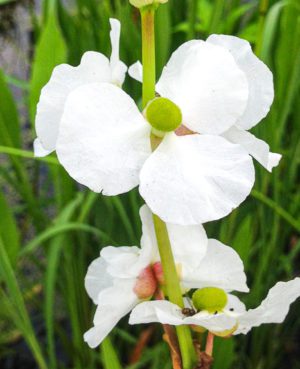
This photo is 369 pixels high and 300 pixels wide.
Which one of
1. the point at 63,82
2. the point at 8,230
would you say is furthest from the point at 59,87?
the point at 8,230

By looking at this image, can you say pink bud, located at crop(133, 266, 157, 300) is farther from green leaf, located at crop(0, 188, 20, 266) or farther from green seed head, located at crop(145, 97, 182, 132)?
green leaf, located at crop(0, 188, 20, 266)

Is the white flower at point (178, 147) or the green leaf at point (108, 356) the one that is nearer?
the white flower at point (178, 147)

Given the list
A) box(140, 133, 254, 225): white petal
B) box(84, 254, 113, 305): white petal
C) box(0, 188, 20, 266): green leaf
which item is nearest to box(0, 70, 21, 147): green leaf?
box(0, 188, 20, 266): green leaf

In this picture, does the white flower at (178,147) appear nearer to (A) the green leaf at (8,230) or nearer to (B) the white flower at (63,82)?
(B) the white flower at (63,82)

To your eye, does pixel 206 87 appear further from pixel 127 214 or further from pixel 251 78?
pixel 127 214

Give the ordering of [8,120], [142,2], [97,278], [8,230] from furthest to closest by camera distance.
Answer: [8,120] → [8,230] → [97,278] → [142,2]

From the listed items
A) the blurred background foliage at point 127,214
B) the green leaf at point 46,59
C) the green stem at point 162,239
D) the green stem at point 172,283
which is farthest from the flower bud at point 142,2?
the green leaf at point 46,59

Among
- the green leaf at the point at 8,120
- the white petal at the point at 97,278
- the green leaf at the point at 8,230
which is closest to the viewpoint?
the white petal at the point at 97,278
